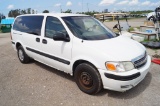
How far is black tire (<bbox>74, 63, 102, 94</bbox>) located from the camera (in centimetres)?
363

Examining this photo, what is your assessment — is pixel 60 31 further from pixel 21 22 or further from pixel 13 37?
pixel 13 37

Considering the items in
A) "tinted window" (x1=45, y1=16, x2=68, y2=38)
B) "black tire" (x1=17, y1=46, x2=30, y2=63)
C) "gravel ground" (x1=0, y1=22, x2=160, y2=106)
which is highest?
"tinted window" (x1=45, y1=16, x2=68, y2=38)

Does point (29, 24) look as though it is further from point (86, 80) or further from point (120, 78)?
point (120, 78)

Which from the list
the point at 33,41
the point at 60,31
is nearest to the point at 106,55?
the point at 60,31

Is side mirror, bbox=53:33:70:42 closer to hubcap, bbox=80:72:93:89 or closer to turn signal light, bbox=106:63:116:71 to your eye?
hubcap, bbox=80:72:93:89

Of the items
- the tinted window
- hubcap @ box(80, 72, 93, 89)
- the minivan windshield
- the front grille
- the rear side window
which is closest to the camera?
the front grille

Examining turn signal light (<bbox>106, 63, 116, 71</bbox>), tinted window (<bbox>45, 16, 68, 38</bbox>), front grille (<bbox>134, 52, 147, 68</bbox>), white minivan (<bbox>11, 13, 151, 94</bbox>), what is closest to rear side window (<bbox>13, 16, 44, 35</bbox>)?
white minivan (<bbox>11, 13, 151, 94</bbox>)

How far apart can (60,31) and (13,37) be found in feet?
9.35

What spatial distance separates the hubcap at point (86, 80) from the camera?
3819mm

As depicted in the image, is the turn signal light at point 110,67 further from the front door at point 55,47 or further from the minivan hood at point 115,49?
the front door at point 55,47

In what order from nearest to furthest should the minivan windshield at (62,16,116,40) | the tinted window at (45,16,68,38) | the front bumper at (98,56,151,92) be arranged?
1. the front bumper at (98,56,151,92)
2. the minivan windshield at (62,16,116,40)
3. the tinted window at (45,16,68,38)

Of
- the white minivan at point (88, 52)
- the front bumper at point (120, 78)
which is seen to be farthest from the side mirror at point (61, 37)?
the front bumper at point (120, 78)

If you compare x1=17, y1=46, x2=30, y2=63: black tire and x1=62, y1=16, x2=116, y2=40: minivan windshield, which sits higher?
x1=62, y1=16, x2=116, y2=40: minivan windshield

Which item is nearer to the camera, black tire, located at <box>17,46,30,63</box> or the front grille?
the front grille
